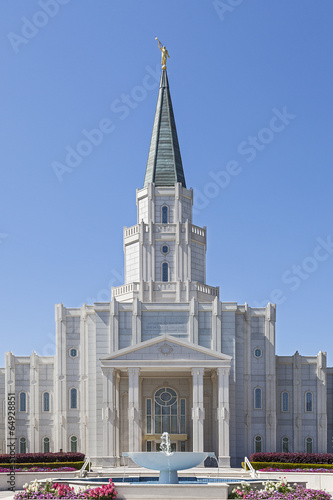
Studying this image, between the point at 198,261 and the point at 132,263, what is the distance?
498 cm

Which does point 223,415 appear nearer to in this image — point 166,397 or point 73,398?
point 166,397

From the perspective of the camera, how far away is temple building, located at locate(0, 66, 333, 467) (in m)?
51.3

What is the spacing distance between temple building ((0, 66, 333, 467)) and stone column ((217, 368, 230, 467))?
7 centimetres

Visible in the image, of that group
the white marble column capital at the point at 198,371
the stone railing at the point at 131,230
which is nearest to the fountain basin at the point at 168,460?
the white marble column capital at the point at 198,371

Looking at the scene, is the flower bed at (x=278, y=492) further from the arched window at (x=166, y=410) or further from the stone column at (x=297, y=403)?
the stone column at (x=297, y=403)

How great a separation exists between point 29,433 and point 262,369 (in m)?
17.1

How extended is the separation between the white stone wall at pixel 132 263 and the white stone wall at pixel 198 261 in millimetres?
4126

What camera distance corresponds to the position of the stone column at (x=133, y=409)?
47406 millimetres

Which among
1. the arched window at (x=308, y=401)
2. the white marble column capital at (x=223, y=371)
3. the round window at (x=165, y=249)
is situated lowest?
the arched window at (x=308, y=401)

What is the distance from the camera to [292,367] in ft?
178

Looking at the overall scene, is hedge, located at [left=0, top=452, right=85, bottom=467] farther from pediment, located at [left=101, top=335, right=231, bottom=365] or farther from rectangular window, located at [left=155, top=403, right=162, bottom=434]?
rectangular window, located at [left=155, top=403, right=162, bottom=434]

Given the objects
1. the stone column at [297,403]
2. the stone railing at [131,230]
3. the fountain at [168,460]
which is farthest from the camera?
the stone railing at [131,230]

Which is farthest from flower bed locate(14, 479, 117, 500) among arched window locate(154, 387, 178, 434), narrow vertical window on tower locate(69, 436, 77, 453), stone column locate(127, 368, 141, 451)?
narrow vertical window on tower locate(69, 436, 77, 453)

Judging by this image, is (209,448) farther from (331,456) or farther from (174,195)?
(174,195)
